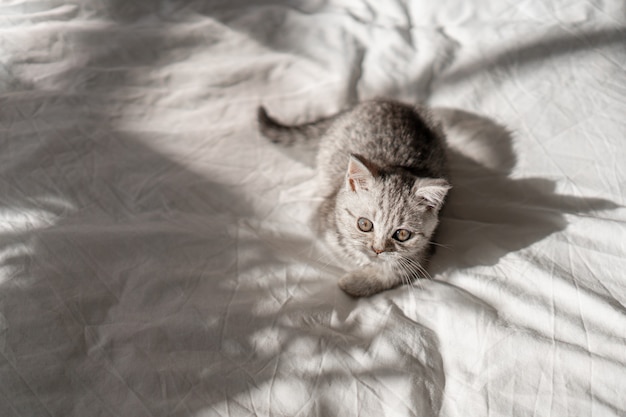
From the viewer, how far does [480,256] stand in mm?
1447

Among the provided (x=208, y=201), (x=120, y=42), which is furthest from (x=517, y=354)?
(x=120, y=42)

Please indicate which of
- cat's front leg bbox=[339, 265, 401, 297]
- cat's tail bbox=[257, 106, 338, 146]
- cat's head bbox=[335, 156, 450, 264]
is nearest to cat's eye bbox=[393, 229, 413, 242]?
cat's head bbox=[335, 156, 450, 264]

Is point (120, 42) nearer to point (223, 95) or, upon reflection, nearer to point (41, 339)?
point (223, 95)

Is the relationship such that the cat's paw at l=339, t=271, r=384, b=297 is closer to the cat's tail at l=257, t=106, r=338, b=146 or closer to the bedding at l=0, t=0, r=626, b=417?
the bedding at l=0, t=0, r=626, b=417

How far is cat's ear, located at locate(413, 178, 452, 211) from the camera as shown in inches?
52.1

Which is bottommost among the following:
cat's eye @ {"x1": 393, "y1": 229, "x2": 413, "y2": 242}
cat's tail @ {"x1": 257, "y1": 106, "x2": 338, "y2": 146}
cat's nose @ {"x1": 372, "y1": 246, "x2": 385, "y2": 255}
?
cat's nose @ {"x1": 372, "y1": 246, "x2": 385, "y2": 255}

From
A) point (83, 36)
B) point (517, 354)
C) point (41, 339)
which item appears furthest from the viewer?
point (83, 36)

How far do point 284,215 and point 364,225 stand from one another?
29 cm

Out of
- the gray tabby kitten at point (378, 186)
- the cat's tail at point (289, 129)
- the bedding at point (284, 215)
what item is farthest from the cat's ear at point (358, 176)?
the cat's tail at point (289, 129)

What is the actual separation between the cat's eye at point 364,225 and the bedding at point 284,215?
A: 16 cm

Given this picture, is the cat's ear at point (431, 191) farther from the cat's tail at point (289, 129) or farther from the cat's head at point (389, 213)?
the cat's tail at point (289, 129)

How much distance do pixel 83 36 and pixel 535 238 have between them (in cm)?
162

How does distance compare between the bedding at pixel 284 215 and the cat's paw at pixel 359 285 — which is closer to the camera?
the bedding at pixel 284 215

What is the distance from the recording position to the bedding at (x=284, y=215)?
3.73ft
